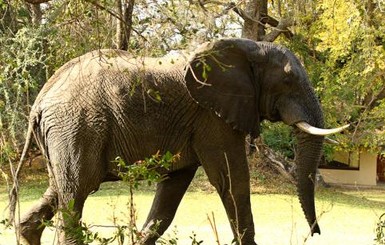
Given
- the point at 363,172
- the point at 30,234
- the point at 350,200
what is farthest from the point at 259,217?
the point at 363,172

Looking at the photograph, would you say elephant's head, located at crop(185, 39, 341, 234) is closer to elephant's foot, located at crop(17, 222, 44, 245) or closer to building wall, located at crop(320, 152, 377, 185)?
elephant's foot, located at crop(17, 222, 44, 245)

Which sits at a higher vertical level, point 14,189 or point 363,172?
point 14,189

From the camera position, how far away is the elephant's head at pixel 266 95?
6.18 metres

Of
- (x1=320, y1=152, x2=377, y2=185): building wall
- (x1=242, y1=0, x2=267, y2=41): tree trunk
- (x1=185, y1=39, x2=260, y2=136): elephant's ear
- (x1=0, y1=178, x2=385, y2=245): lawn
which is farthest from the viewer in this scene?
(x1=320, y1=152, x2=377, y2=185): building wall

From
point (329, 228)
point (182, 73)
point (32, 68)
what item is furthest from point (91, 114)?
point (32, 68)

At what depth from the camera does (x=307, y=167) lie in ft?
20.6

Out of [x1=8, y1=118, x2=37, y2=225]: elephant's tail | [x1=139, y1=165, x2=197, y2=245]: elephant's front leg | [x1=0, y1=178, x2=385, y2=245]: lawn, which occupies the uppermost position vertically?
[x1=8, y1=118, x2=37, y2=225]: elephant's tail

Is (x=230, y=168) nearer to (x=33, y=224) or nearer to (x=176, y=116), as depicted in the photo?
(x=176, y=116)

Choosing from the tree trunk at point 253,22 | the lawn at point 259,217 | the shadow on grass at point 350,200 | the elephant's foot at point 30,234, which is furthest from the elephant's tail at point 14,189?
the shadow on grass at point 350,200

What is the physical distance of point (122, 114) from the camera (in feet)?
19.4

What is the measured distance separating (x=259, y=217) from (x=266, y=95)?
7019 mm

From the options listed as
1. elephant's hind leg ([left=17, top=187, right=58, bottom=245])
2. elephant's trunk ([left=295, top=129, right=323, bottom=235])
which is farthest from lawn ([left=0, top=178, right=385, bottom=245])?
elephant's hind leg ([left=17, top=187, right=58, bottom=245])

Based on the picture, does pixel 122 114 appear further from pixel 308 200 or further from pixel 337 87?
pixel 337 87

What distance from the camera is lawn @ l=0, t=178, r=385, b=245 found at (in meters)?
9.76
